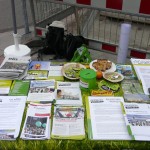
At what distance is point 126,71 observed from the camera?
137 centimetres

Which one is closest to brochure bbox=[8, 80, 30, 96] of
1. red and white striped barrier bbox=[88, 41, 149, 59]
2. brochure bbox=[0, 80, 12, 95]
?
brochure bbox=[0, 80, 12, 95]

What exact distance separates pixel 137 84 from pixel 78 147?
0.50 meters

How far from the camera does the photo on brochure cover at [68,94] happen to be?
1164 millimetres

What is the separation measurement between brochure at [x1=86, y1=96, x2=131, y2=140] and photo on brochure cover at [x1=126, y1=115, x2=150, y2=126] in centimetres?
3

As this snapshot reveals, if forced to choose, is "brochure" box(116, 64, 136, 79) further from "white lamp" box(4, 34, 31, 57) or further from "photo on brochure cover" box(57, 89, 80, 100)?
"white lamp" box(4, 34, 31, 57)

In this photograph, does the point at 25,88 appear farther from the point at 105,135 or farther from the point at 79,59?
the point at 79,59

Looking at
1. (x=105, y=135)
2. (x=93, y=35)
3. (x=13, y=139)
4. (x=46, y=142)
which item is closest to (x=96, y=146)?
(x=105, y=135)

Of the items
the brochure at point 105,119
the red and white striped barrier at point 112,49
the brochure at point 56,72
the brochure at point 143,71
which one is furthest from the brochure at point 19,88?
the red and white striped barrier at point 112,49

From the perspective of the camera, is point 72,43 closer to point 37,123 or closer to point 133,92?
point 133,92

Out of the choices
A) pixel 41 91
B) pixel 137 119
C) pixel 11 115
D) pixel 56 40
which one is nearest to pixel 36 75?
pixel 41 91

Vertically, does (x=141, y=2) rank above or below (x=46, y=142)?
above

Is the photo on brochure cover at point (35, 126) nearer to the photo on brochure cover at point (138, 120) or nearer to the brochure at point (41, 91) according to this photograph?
the brochure at point (41, 91)

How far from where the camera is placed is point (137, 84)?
1263 mm

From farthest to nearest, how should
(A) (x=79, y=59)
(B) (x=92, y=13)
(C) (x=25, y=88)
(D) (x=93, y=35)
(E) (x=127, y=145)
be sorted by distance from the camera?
(B) (x=92, y=13), (D) (x=93, y=35), (A) (x=79, y=59), (C) (x=25, y=88), (E) (x=127, y=145)
